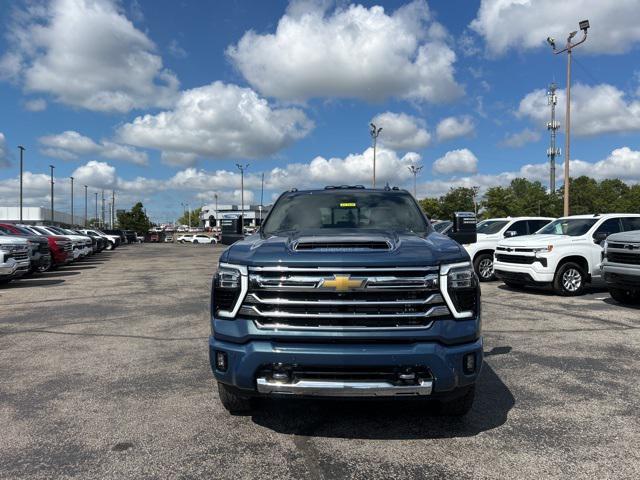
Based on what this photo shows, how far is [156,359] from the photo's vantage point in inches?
229

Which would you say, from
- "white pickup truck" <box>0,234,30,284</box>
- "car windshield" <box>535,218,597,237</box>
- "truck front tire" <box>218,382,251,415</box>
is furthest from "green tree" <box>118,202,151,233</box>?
"truck front tire" <box>218,382,251,415</box>

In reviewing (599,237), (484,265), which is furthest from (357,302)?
(484,265)

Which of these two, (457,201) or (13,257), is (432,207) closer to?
(457,201)

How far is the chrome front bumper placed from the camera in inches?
130

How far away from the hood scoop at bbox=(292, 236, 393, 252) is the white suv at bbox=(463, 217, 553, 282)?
9.90 metres

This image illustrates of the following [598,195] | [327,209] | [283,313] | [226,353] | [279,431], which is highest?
[598,195]

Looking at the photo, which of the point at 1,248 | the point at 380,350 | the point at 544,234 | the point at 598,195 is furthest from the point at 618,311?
the point at 598,195

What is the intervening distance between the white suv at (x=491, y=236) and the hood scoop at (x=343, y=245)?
32.5ft

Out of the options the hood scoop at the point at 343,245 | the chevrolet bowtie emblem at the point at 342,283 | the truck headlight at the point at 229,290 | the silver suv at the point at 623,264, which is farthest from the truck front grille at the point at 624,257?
the truck headlight at the point at 229,290

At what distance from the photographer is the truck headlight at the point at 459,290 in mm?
3459

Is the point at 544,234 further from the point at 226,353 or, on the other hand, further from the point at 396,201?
the point at 226,353

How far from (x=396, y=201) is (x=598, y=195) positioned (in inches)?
3923

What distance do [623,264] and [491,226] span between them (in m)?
5.65

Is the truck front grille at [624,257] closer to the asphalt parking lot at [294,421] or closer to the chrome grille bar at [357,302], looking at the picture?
the asphalt parking lot at [294,421]
